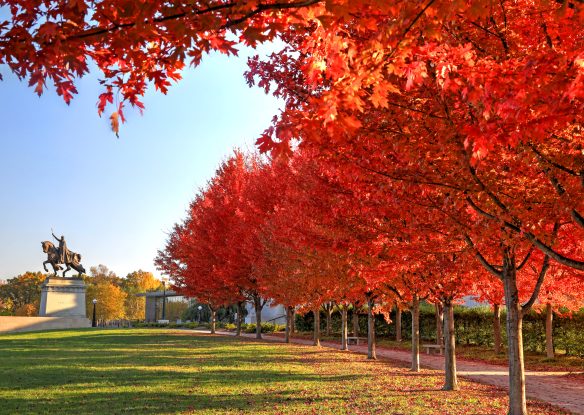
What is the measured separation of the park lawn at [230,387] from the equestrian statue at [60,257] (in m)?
45.0

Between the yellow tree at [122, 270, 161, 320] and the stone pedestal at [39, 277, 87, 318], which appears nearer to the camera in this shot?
the stone pedestal at [39, 277, 87, 318]

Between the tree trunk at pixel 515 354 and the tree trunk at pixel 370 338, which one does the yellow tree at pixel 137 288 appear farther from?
the tree trunk at pixel 515 354

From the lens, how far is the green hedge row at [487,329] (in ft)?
76.1

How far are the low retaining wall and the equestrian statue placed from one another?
6.77 meters

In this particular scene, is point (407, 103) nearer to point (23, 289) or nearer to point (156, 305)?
point (156, 305)

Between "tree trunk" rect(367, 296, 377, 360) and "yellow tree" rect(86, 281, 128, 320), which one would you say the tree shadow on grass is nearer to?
"tree trunk" rect(367, 296, 377, 360)

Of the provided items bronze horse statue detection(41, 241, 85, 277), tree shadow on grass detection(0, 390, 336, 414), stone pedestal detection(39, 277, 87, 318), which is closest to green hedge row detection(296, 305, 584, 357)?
tree shadow on grass detection(0, 390, 336, 414)

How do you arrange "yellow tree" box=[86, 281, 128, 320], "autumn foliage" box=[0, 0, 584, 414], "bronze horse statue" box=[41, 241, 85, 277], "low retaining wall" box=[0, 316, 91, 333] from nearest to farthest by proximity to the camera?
"autumn foliage" box=[0, 0, 584, 414], "low retaining wall" box=[0, 316, 91, 333], "bronze horse statue" box=[41, 241, 85, 277], "yellow tree" box=[86, 281, 128, 320]

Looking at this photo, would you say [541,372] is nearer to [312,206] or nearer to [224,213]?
[312,206]

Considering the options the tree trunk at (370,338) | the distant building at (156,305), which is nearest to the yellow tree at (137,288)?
the distant building at (156,305)

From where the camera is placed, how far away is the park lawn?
1077 centimetres

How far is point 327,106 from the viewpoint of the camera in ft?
14.0

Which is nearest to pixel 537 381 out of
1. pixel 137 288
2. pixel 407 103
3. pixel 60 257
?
pixel 407 103

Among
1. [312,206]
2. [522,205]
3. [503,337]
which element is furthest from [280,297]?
[522,205]
